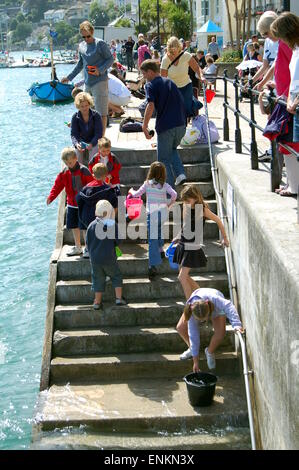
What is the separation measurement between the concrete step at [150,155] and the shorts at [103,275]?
2918mm

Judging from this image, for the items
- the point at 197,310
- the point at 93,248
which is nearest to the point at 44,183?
the point at 93,248

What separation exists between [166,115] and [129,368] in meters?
3.36

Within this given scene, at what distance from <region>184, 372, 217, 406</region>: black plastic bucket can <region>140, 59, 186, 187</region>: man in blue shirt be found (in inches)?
132

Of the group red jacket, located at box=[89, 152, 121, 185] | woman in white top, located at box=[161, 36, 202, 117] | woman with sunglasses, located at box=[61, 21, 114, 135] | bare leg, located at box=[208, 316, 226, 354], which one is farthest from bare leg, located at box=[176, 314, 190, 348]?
woman with sunglasses, located at box=[61, 21, 114, 135]

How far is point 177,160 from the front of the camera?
35.1ft

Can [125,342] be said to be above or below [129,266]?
below

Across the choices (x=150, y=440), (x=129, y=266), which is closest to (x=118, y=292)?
(x=129, y=266)

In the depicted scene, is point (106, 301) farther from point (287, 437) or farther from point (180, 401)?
point (287, 437)

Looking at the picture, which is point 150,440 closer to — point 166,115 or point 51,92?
point 166,115

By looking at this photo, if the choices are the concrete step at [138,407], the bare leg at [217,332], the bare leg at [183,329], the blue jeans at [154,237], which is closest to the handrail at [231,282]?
the bare leg at [217,332]

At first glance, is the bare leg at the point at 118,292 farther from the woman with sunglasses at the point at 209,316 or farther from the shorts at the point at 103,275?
the woman with sunglasses at the point at 209,316

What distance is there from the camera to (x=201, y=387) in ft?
25.8

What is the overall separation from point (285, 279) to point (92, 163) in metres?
A: 5.08

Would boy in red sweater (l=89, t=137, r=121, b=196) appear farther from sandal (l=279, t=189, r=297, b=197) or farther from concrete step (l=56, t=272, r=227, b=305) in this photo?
sandal (l=279, t=189, r=297, b=197)
